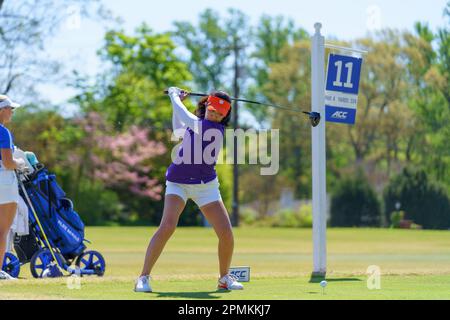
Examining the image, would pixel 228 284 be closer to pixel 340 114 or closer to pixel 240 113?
pixel 340 114

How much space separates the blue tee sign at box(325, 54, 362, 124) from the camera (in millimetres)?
13305

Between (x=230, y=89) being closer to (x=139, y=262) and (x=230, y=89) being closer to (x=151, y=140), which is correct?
(x=151, y=140)

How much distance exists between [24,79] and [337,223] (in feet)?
65.1

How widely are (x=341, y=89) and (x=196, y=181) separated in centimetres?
430

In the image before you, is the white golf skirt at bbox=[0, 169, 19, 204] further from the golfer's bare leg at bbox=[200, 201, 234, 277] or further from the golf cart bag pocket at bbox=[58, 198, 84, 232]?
the golf cart bag pocket at bbox=[58, 198, 84, 232]

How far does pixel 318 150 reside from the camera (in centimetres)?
1331

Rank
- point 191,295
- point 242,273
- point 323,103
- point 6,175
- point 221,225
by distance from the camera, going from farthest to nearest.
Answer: point 323,103, point 242,273, point 6,175, point 221,225, point 191,295

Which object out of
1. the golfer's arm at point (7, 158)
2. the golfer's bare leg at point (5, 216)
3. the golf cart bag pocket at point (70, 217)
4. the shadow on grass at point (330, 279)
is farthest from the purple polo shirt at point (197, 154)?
the golf cart bag pocket at point (70, 217)

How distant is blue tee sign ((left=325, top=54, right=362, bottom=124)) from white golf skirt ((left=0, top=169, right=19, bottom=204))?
477 cm

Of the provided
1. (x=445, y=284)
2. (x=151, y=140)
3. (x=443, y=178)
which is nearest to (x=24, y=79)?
(x=151, y=140)

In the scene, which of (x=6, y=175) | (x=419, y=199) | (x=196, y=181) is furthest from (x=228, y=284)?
(x=419, y=199)

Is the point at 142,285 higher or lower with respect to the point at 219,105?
lower

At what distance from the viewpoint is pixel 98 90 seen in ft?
193

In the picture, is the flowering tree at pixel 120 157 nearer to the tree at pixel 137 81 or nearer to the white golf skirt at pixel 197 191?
the tree at pixel 137 81
